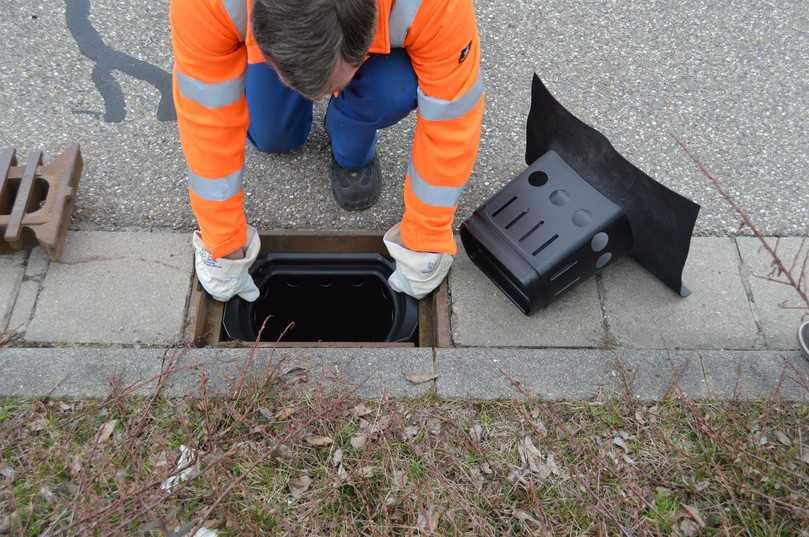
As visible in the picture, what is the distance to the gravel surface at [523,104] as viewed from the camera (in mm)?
2873

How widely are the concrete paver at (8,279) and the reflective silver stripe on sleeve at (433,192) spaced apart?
1505 millimetres

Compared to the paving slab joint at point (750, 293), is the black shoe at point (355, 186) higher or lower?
higher

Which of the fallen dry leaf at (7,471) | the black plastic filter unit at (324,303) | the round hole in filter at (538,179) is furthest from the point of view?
the black plastic filter unit at (324,303)

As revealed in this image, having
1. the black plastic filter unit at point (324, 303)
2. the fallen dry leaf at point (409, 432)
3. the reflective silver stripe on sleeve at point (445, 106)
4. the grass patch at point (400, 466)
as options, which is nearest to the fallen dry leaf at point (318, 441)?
the grass patch at point (400, 466)

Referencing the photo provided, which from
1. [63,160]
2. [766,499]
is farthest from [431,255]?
[63,160]

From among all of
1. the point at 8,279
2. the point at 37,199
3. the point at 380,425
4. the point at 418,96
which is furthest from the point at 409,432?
the point at 37,199

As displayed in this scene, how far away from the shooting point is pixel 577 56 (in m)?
3.34

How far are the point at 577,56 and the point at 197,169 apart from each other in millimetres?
1960

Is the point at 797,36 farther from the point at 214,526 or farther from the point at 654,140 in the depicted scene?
the point at 214,526

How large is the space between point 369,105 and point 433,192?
40cm

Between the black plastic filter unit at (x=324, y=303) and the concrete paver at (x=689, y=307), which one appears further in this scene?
the black plastic filter unit at (x=324, y=303)

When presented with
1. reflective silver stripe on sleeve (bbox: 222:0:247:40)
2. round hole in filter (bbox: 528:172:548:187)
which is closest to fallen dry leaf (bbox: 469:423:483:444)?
round hole in filter (bbox: 528:172:548:187)

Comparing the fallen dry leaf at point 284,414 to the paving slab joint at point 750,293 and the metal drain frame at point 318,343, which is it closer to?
the metal drain frame at point 318,343

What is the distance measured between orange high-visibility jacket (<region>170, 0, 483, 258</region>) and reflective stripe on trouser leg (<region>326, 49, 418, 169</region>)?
0.11 m
